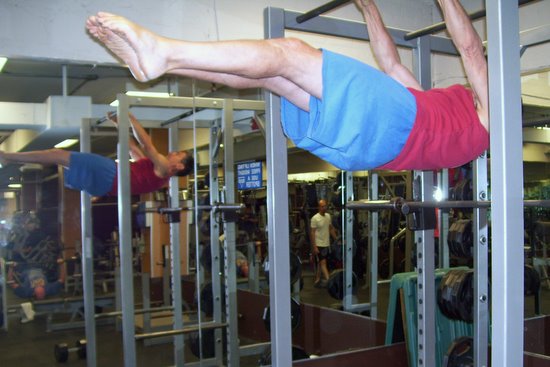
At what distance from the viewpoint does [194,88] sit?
3502mm

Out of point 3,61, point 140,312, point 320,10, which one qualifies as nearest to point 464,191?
point 320,10

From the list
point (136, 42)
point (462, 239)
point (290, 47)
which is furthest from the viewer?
point (462, 239)

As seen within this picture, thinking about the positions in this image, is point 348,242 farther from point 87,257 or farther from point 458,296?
point 87,257

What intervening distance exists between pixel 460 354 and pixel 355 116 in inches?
68.0

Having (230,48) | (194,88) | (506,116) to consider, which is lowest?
(506,116)

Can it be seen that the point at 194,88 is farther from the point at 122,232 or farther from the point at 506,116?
the point at 506,116

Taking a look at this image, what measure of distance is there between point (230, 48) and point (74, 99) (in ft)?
6.01

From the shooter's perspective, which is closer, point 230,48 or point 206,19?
point 230,48

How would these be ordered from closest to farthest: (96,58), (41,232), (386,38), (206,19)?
(386,38) < (41,232) < (96,58) < (206,19)

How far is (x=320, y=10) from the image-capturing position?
218cm

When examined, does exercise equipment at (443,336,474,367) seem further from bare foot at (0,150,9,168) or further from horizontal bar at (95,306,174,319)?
bare foot at (0,150,9,168)

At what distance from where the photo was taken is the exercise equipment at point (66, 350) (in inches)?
115

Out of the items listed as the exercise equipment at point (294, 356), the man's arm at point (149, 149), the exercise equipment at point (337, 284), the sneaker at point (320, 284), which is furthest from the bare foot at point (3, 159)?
the exercise equipment at point (337, 284)

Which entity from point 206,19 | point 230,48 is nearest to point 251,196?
point 206,19
